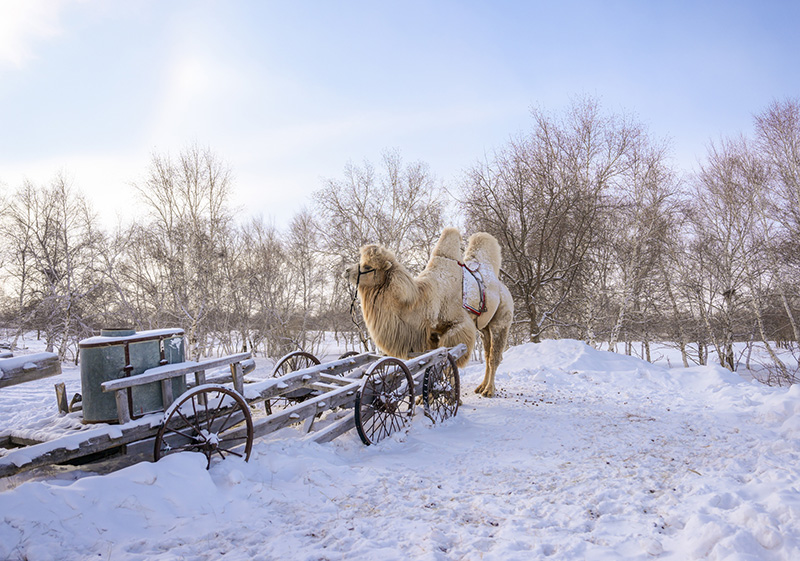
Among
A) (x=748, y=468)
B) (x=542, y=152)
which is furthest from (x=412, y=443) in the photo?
(x=542, y=152)

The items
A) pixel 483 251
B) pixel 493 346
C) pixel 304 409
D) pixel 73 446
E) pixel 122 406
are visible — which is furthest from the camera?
pixel 483 251

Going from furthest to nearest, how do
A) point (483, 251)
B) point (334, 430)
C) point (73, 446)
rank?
point (483, 251)
point (334, 430)
point (73, 446)

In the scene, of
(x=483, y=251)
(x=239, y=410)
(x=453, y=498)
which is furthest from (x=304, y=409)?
(x=483, y=251)

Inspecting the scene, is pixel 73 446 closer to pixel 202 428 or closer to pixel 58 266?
pixel 202 428

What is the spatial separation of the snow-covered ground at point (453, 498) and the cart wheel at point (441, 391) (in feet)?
0.96

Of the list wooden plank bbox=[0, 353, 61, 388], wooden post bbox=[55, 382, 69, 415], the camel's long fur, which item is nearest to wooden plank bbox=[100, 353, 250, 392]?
wooden plank bbox=[0, 353, 61, 388]

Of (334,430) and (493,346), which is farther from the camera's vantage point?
(493,346)

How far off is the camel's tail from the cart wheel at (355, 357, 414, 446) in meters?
3.65

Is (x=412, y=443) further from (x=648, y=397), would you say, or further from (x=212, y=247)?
(x=212, y=247)

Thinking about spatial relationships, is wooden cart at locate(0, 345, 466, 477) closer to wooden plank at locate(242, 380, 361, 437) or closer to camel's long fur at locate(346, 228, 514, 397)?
wooden plank at locate(242, 380, 361, 437)

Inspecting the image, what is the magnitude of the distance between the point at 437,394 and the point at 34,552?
14.8 ft

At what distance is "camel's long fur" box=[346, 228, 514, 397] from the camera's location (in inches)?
256

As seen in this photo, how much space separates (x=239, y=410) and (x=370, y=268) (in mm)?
2824

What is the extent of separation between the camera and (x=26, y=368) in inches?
106
